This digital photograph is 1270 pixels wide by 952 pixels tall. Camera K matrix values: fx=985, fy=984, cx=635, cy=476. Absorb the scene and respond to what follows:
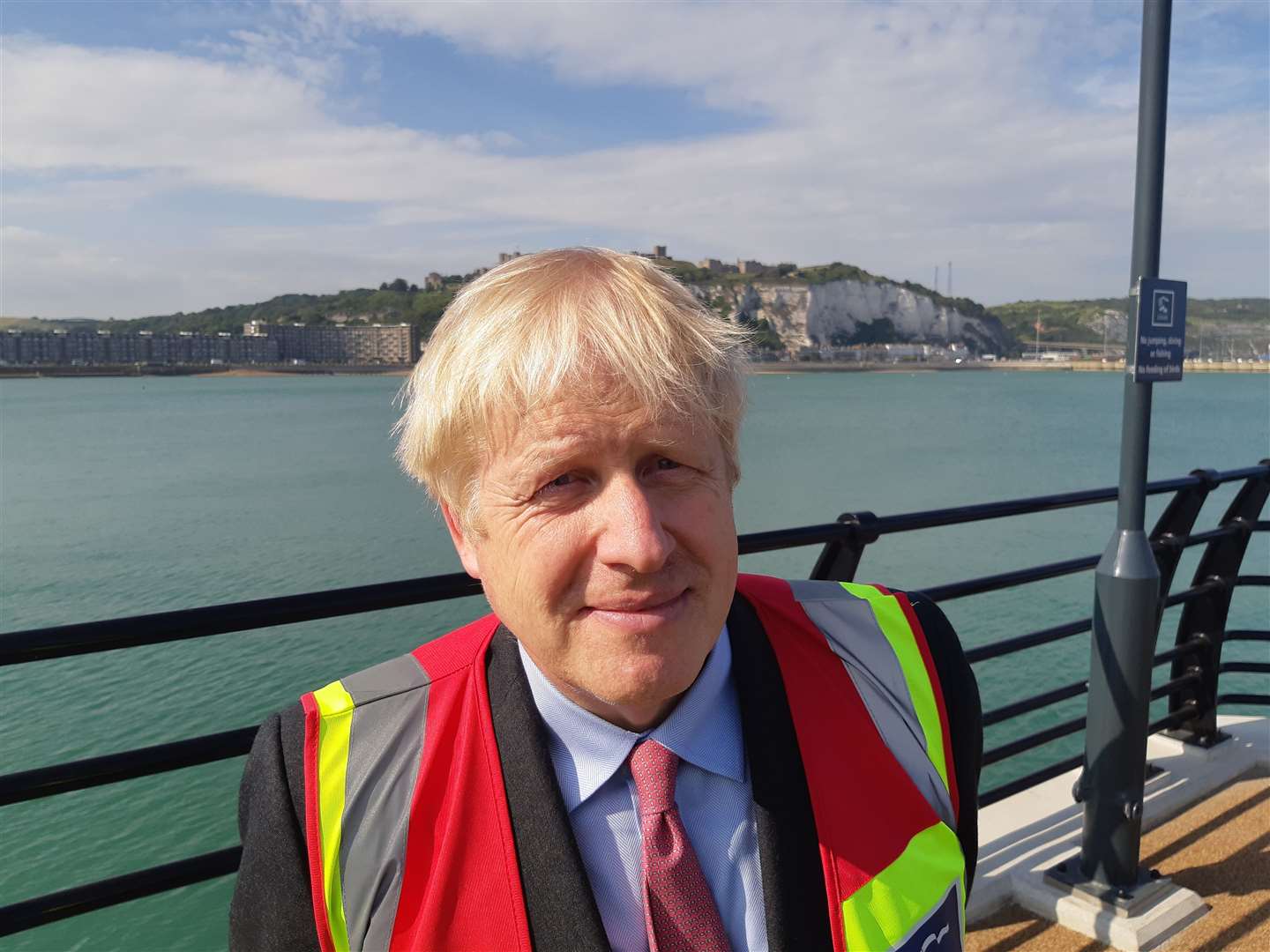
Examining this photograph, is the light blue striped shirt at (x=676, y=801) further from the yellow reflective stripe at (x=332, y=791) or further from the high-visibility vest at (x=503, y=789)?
the yellow reflective stripe at (x=332, y=791)

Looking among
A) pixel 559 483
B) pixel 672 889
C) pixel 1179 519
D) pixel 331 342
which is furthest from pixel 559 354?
pixel 331 342

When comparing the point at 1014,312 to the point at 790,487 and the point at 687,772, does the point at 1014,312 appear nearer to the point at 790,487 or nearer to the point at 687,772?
the point at 790,487

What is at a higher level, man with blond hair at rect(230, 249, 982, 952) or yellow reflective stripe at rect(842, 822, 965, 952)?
man with blond hair at rect(230, 249, 982, 952)

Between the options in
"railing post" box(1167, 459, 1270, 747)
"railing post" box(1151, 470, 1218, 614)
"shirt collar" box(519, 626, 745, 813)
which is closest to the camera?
"shirt collar" box(519, 626, 745, 813)

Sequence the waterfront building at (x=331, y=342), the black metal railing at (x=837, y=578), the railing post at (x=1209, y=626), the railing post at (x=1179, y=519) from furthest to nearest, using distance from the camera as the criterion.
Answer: the waterfront building at (x=331, y=342)
the railing post at (x=1209, y=626)
the railing post at (x=1179, y=519)
the black metal railing at (x=837, y=578)

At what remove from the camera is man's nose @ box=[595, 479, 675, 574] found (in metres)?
1.10

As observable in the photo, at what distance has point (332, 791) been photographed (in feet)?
3.69

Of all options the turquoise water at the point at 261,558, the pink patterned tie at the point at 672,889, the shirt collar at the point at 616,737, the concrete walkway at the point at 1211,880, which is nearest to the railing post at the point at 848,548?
the turquoise water at the point at 261,558

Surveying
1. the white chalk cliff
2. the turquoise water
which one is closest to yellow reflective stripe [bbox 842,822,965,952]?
the turquoise water

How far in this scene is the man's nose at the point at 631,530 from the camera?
3.62 feet

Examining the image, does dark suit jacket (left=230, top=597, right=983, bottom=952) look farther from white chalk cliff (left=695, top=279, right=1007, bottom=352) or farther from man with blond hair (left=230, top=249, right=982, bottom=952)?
white chalk cliff (left=695, top=279, right=1007, bottom=352)

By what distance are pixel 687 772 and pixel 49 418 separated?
239 feet

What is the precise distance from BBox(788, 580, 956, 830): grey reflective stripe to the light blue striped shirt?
0.65 ft

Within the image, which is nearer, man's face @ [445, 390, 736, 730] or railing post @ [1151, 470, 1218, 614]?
man's face @ [445, 390, 736, 730]
